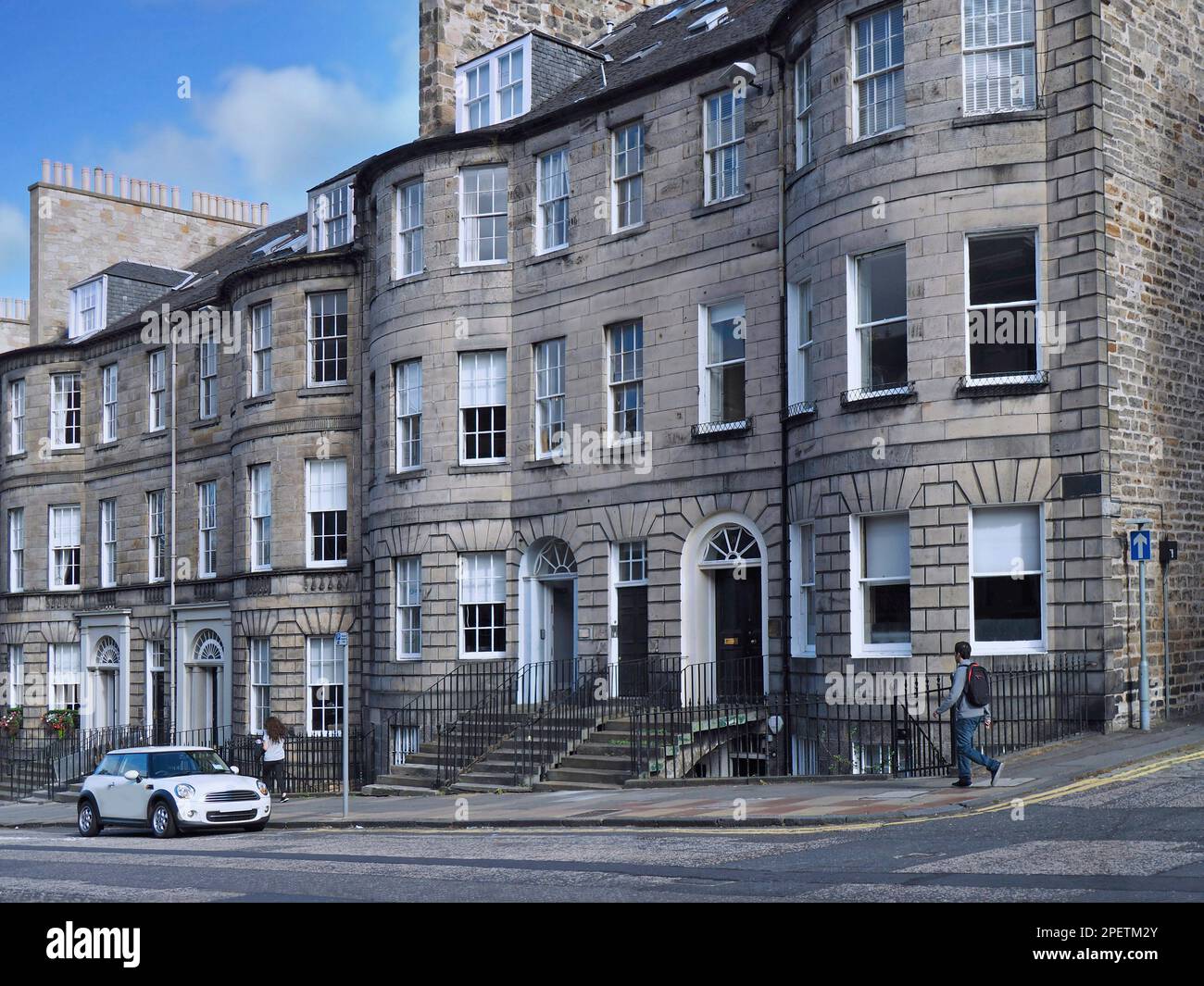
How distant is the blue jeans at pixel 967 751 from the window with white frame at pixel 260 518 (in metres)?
20.9

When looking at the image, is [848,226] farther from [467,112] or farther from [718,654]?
[467,112]

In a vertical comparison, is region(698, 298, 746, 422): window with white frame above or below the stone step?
above

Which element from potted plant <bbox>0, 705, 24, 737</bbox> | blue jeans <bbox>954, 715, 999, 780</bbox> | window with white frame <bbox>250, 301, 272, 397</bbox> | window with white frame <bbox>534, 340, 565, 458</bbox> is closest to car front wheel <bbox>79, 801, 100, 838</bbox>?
window with white frame <bbox>534, 340, 565, 458</bbox>

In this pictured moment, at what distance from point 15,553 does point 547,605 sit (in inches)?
883

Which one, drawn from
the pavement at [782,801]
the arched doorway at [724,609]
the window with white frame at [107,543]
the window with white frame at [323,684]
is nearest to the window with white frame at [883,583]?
the arched doorway at [724,609]

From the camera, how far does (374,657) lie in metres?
30.8

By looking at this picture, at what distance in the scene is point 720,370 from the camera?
25188 millimetres

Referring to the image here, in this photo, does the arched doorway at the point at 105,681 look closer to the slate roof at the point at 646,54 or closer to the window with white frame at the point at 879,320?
the slate roof at the point at 646,54

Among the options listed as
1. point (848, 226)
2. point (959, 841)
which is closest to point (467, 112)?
point (848, 226)

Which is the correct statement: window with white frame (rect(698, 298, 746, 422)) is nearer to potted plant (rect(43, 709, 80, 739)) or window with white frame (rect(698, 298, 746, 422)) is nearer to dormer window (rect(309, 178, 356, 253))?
dormer window (rect(309, 178, 356, 253))

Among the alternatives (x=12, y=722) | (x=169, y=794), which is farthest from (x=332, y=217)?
(x=12, y=722)

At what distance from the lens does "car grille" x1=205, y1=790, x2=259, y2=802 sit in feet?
71.1

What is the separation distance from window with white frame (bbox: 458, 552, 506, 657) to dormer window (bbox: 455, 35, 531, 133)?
9.01m

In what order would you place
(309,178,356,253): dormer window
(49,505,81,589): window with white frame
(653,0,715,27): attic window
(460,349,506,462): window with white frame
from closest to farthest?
(460,349,506,462): window with white frame < (653,0,715,27): attic window < (309,178,356,253): dormer window < (49,505,81,589): window with white frame
